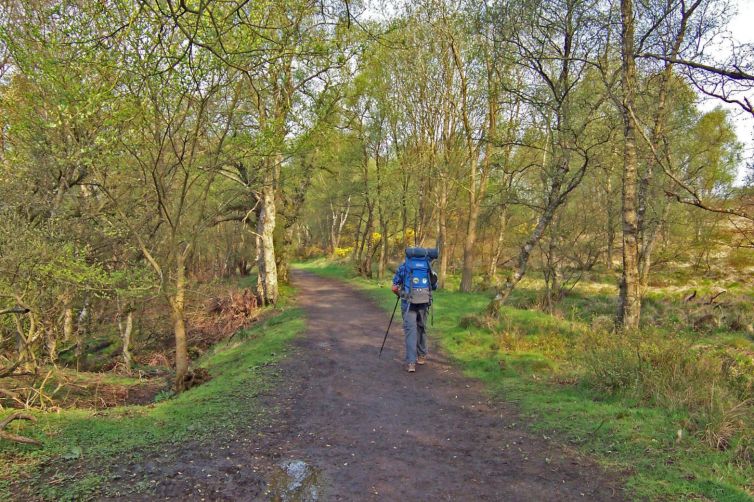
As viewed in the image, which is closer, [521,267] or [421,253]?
[421,253]

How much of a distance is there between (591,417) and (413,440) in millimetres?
2325

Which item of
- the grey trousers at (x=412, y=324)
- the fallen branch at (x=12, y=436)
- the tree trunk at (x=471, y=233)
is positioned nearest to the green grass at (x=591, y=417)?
the grey trousers at (x=412, y=324)

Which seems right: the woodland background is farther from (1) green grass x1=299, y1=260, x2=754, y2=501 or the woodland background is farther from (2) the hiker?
(2) the hiker

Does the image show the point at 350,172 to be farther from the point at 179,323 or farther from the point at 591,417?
the point at 591,417

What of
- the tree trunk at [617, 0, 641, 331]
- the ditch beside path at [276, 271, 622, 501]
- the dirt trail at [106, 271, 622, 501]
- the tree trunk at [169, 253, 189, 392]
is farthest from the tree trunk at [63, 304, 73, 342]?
the tree trunk at [617, 0, 641, 331]

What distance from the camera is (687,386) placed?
5691 millimetres

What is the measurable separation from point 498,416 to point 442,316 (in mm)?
6664

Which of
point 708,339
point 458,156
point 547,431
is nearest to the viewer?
point 547,431

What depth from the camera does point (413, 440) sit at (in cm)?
527

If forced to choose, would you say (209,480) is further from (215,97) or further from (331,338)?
(331,338)

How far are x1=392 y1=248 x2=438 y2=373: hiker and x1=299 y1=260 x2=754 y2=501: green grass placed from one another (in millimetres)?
1180

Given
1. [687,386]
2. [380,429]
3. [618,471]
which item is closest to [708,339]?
[687,386]

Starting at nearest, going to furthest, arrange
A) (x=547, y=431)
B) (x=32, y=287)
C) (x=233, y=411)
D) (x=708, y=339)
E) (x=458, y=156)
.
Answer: (x=547, y=431), (x=233, y=411), (x=32, y=287), (x=708, y=339), (x=458, y=156)

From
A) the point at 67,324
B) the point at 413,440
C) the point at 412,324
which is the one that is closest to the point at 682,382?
the point at 413,440
